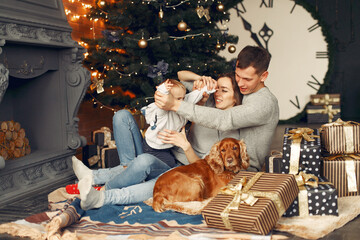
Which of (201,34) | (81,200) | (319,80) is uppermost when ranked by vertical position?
(201,34)

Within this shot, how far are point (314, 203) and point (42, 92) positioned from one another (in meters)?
2.48

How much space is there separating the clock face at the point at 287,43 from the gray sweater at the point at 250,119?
4536 millimetres

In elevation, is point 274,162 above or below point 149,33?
below

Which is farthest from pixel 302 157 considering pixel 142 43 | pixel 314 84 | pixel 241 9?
pixel 241 9

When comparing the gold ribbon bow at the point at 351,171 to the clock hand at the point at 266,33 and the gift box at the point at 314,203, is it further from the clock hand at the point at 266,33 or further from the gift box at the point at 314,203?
the clock hand at the point at 266,33

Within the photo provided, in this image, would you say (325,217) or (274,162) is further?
(274,162)

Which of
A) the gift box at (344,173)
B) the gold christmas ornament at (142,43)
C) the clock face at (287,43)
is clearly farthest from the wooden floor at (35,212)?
the clock face at (287,43)

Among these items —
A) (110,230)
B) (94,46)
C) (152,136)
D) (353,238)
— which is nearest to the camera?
(353,238)

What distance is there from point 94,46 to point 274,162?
108 inches

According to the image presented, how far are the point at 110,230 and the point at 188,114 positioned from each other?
0.84 m

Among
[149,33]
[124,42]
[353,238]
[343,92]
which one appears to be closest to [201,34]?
[149,33]

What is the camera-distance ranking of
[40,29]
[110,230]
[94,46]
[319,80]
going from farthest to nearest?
[319,80], [94,46], [40,29], [110,230]

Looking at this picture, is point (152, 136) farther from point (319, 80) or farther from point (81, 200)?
point (319, 80)

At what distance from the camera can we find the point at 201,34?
4379mm
